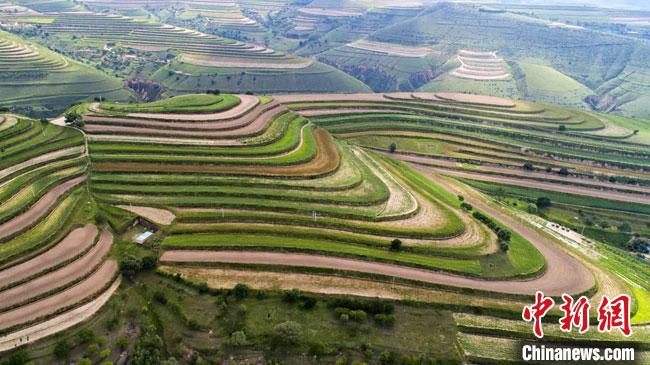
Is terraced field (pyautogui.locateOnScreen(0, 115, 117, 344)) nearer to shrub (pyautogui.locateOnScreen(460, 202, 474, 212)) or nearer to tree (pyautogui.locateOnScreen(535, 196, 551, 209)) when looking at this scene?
shrub (pyautogui.locateOnScreen(460, 202, 474, 212))

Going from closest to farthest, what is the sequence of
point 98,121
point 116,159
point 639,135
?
point 116,159, point 98,121, point 639,135

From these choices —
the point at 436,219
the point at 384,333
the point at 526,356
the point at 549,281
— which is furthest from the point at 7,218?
the point at 549,281

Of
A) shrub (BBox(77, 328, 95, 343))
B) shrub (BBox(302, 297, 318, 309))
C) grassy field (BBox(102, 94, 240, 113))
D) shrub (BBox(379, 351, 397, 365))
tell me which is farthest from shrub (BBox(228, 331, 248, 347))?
grassy field (BBox(102, 94, 240, 113))

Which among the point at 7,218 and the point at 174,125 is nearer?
the point at 7,218

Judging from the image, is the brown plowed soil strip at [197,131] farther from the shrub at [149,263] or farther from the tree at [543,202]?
the tree at [543,202]

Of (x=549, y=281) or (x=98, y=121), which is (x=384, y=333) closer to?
(x=549, y=281)

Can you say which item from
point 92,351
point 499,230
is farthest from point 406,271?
point 92,351

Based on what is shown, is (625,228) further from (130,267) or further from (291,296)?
(130,267)

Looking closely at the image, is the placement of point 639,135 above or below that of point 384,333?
above
